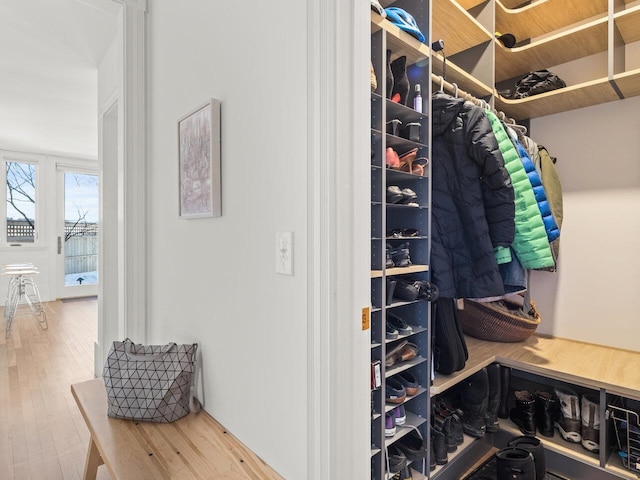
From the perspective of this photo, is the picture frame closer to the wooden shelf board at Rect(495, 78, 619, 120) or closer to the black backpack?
the wooden shelf board at Rect(495, 78, 619, 120)

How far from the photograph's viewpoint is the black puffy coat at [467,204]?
1392 mm

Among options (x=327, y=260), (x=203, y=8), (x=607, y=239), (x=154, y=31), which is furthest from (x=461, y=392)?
(x=154, y=31)

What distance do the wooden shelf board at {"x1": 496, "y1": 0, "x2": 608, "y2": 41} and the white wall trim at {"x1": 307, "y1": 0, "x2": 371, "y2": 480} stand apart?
1589 mm

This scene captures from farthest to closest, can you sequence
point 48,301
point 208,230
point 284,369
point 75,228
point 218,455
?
point 75,228 < point 48,301 < point 208,230 < point 218,455 < point 284,369

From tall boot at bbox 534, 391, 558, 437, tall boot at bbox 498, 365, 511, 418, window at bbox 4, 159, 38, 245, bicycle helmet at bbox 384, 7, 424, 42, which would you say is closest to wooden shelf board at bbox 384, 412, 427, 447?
tall boot at bbox 498, 365, 511, 418

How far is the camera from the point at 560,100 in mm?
1957

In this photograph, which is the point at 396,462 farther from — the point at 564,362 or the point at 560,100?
the point at 560,100

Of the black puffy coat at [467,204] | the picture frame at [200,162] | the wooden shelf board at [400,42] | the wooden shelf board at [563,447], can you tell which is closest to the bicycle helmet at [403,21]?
the wooden shelf board at [400,42]

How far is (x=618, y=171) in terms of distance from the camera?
1932mm

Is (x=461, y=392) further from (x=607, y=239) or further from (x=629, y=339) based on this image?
(x=607, y=239)

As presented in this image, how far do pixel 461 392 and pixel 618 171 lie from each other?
1.48 metres

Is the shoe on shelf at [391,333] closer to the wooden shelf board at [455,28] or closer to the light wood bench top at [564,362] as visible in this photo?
the light wood bench top at [564,362]

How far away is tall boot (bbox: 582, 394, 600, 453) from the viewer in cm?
161

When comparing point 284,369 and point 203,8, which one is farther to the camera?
point 203,8
